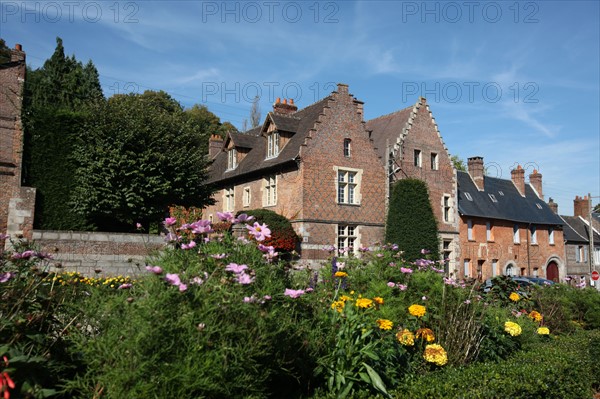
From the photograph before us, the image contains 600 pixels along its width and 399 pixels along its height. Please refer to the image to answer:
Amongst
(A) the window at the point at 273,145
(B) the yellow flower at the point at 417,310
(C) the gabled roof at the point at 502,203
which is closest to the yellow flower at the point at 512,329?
(B) the yellow flower at the point at 417,310

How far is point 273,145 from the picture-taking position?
2661 cm

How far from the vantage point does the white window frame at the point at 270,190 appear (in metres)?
25.8

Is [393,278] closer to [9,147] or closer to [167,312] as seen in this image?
[167,312]

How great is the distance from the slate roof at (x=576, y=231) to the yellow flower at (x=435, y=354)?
40.9 m

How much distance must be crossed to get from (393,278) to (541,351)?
2.71 metres

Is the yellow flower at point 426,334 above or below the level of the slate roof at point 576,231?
below

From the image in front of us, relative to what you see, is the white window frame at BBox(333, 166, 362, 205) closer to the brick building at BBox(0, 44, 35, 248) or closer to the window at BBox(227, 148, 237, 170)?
the window at BBox(227, 148, 237, 170)

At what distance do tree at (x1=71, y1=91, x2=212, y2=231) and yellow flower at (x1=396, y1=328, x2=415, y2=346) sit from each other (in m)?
14.7

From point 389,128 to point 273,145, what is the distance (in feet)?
25.9

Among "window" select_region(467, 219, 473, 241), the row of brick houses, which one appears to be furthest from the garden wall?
"window" select_region(467, 219, 473, 241)

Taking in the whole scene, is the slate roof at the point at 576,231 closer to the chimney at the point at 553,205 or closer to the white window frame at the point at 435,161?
the chimney at the point at 553,205

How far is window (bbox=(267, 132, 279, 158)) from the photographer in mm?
26188

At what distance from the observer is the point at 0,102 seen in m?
18.8

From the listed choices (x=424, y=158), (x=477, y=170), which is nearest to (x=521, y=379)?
(x=424, y=158)
